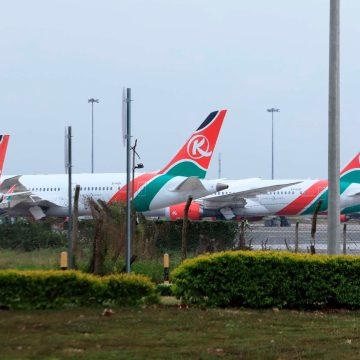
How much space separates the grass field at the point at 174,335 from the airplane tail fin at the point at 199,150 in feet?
98.2

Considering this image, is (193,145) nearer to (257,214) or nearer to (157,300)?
(257,214)

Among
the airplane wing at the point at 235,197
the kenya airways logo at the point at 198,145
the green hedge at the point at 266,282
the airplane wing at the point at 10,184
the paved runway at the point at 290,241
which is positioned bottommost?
the paved runway at the point at 290,241

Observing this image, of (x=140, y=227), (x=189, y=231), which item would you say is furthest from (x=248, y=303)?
(x=189, y=231)

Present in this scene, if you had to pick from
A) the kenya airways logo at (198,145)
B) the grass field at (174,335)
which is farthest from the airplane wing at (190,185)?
the grass field at (174,335)

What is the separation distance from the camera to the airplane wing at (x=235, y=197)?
4931cm

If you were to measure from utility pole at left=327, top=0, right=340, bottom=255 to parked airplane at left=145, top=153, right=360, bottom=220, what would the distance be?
114 ft

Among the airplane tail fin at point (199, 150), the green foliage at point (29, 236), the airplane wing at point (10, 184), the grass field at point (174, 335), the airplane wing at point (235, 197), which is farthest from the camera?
the airplane wing at point (235, 197)

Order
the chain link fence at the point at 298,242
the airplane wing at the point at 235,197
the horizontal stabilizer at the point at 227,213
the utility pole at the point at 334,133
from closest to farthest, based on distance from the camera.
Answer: the utility pole at the point at 334,133 < the chain link fence at the point at 298,242 < the airplane wing at the point at 235,197 < the horizontal stabilizer at the point at 227,213

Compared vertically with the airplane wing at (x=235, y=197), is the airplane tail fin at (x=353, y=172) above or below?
above

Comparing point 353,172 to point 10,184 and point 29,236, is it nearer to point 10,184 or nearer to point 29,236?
point 10,184

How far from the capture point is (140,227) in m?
18.9

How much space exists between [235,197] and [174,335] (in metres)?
42.5

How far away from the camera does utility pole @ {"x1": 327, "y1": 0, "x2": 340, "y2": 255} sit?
42.2 feet

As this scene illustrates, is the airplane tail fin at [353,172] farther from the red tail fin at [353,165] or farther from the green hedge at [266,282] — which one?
the green hedge at [266,282]
